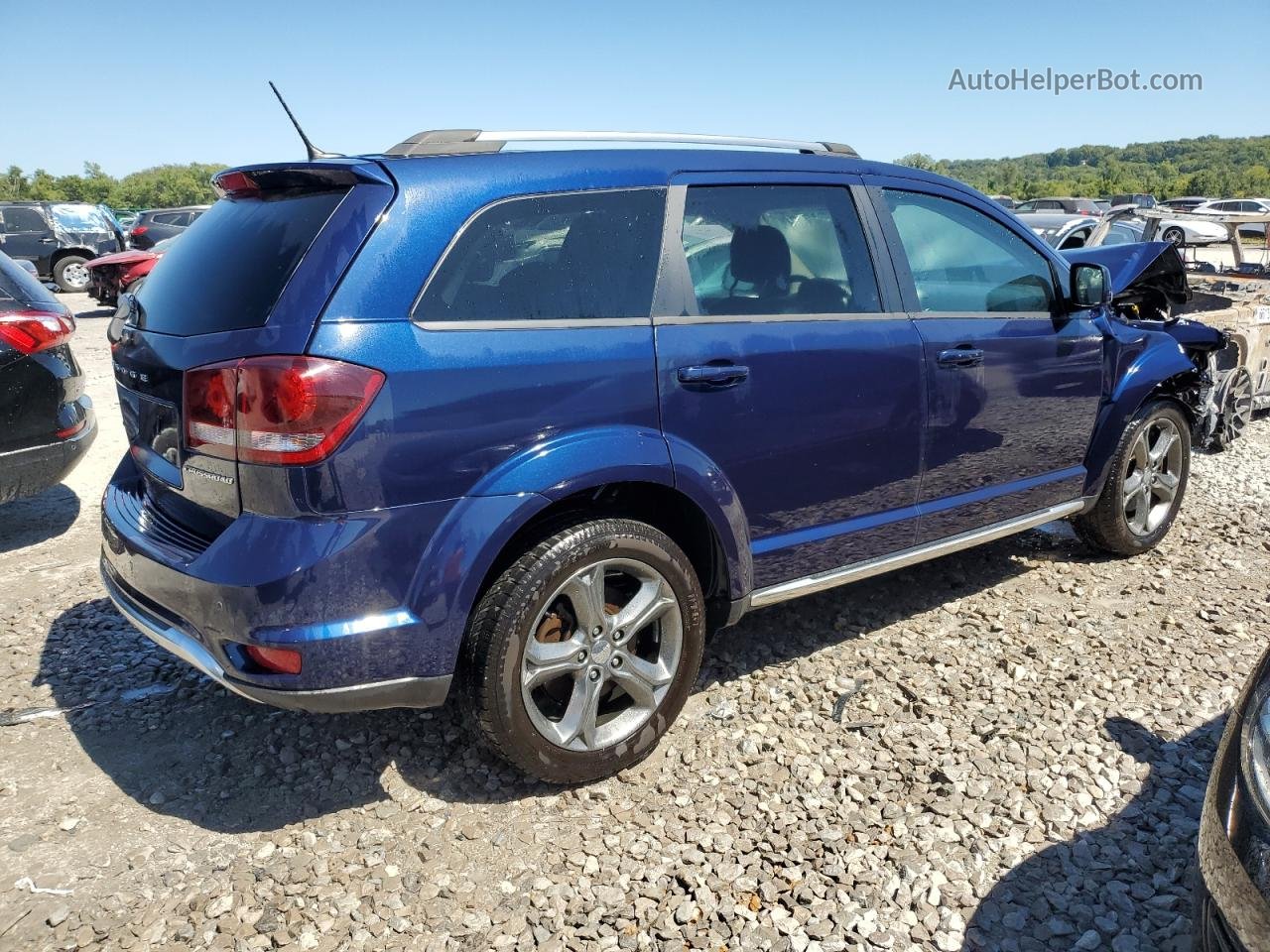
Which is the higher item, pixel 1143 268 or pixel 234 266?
pixel 234 266

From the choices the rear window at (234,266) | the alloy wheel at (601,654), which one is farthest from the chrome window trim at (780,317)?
the rear window at (234,266)

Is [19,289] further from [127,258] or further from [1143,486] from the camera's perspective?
[127,258]

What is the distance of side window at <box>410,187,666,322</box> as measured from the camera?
8.29 ft

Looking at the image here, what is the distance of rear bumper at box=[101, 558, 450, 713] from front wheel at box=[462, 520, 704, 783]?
0.46 feet

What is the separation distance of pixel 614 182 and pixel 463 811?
194 centimetres

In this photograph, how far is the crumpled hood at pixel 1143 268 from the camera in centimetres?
577

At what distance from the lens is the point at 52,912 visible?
7.70 ft

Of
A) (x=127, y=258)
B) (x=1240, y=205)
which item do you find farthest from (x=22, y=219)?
(x=1240, y=205)

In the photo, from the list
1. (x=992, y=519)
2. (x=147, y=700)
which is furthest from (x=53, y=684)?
(x=992, y=519)

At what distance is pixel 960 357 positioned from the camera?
11.7ft

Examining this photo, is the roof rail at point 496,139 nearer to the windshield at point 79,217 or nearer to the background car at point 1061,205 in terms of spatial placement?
the windshield at point 79,217

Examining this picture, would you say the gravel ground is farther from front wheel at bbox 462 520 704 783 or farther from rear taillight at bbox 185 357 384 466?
rear taillight at bbox 185 357 384 466

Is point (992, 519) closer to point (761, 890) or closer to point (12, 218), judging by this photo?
point (761, 890)

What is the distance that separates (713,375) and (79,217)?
69.0 feet
